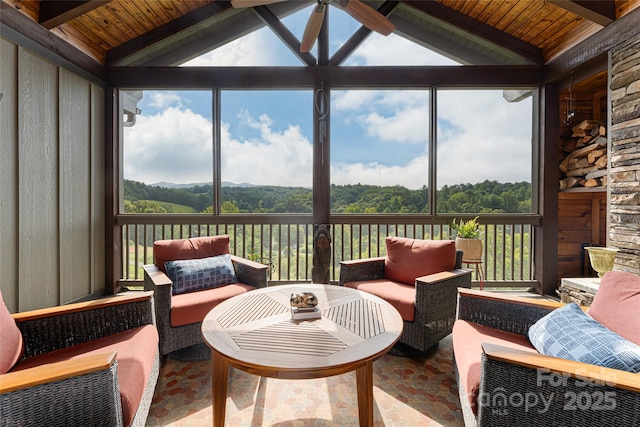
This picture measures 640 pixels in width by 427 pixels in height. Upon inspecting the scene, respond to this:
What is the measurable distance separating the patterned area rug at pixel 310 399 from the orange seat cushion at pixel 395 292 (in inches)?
15.4

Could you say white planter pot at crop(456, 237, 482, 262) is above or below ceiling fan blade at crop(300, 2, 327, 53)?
below

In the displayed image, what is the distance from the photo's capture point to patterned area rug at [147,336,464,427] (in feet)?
5.23

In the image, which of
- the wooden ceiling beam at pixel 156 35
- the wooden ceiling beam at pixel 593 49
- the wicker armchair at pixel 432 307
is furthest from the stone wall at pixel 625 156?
the wooden ceiling beam at pixel 156 35

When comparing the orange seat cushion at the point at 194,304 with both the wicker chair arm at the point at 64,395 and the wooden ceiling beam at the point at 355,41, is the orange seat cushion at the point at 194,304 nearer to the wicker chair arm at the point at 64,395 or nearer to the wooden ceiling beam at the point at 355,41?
the wicker chair arm at the point at 64,395

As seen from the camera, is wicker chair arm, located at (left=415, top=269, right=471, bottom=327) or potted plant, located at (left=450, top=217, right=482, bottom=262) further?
potted plant, located at (left=450, top=217, right=482, bottom=262)

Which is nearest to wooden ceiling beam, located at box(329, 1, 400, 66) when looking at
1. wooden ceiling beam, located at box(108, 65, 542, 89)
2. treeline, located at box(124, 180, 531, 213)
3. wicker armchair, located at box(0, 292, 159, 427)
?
wooden ceiling beam, located at box(108, 65, 542, 89)

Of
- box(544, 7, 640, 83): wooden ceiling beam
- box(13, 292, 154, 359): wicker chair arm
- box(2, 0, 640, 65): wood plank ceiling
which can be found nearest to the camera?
box(13, 292, 154, 359): wicker chair arm

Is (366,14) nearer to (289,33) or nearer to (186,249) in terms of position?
(289,33)

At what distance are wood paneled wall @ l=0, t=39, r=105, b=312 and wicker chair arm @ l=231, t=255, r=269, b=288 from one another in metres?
1.81

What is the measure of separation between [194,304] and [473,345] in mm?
1849

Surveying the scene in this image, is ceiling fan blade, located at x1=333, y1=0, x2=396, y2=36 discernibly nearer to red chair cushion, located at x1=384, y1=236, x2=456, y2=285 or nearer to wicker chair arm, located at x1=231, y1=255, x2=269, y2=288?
red chair cushion, located at x1=384, y1=236, x2=456, y2=285

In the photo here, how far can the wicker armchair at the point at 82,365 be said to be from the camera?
96 cm


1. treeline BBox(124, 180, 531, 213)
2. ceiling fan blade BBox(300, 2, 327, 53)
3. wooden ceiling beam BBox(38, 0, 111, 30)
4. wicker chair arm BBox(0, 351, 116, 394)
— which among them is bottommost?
wicker chair arm BBox(0, 351, 116, 394)

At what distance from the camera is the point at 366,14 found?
2.13 m
